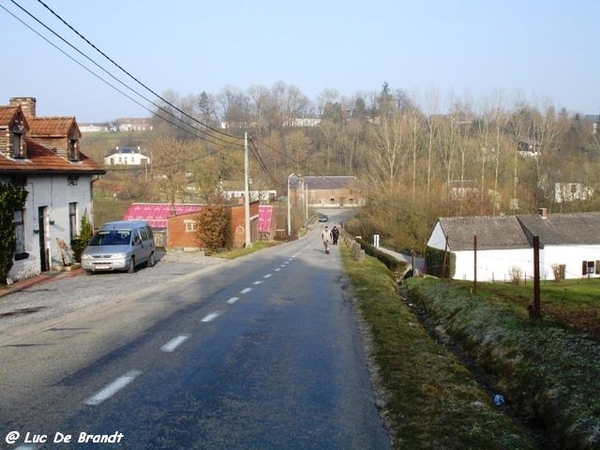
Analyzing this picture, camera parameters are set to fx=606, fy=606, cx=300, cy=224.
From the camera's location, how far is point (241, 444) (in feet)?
17.4

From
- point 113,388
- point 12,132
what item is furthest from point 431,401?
point 12,132

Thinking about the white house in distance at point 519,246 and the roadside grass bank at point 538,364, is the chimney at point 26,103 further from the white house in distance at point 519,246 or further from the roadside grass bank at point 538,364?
the white house in distance at point 519,246

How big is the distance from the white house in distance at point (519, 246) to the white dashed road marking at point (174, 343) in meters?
40.5

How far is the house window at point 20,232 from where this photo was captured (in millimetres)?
19594

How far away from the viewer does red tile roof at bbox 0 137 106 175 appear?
19.1 m

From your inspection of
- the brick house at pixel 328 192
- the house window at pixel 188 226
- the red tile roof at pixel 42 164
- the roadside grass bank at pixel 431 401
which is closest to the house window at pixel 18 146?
the red tile roof at pixel 42 164

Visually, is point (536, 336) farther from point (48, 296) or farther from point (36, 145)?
point (36, 145)

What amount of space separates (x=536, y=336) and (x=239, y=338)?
4.68 metres

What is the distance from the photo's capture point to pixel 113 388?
6797mm

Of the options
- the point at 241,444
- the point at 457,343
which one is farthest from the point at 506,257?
the point at 241,444

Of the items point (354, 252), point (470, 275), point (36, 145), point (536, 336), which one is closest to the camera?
point (536, 336)

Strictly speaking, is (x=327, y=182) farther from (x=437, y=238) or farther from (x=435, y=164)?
(x=437, y=238)

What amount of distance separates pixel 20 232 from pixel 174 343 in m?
12.8

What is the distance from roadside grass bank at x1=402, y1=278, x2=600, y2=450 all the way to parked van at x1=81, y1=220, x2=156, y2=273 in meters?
12.1
